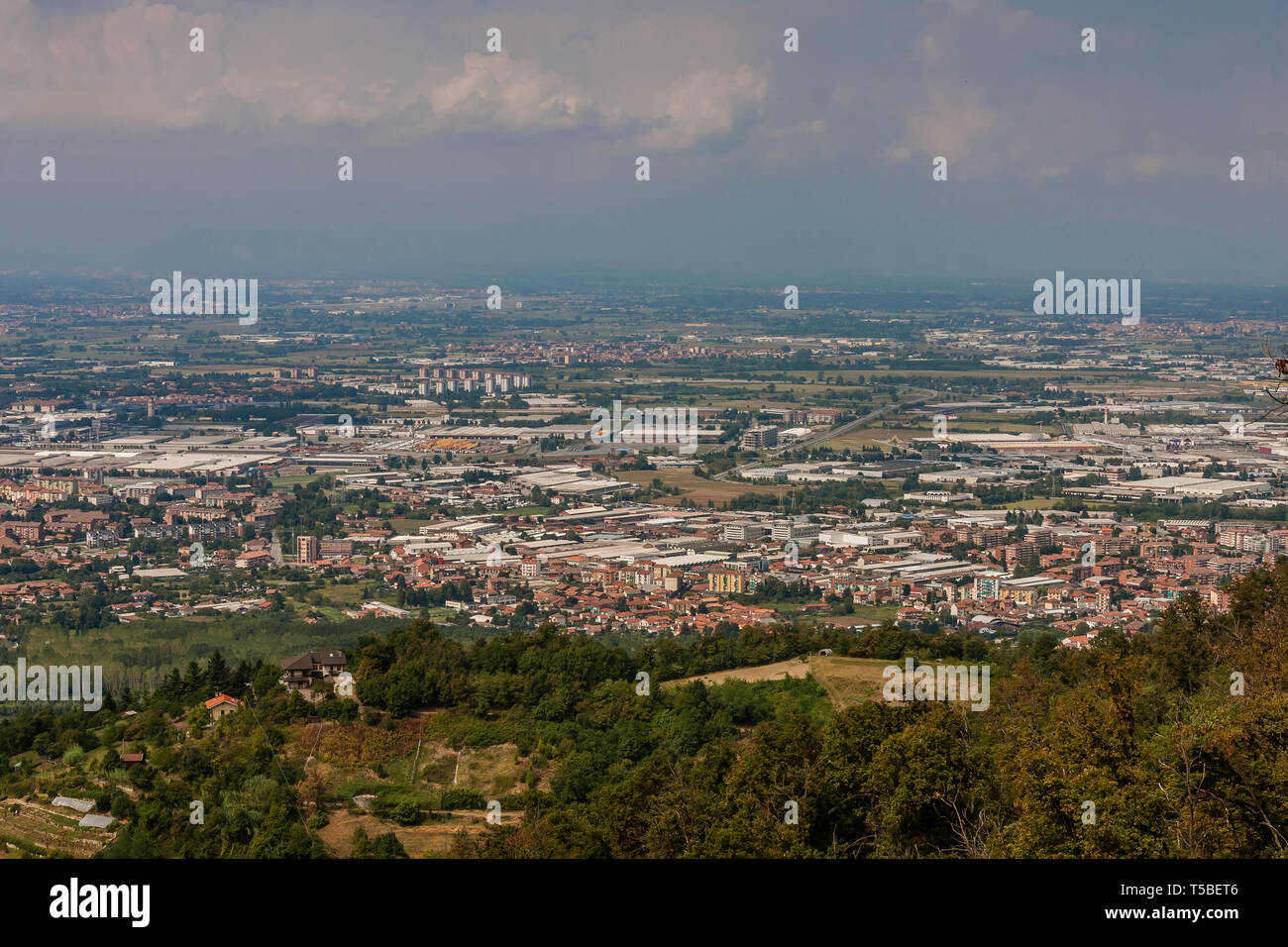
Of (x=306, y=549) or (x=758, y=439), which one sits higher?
(x=758, y=439)

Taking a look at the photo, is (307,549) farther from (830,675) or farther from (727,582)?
(830,675)

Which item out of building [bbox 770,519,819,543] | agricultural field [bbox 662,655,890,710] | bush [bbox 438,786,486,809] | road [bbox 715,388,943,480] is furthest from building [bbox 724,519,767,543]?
bush [bbox 438,786,486,809]

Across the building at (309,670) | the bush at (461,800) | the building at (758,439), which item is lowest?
the bush at (461,800)

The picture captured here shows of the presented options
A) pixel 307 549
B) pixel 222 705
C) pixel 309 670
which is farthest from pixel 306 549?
pixel 222 705

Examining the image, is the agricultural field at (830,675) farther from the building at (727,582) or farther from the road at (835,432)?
the road at (835,432)

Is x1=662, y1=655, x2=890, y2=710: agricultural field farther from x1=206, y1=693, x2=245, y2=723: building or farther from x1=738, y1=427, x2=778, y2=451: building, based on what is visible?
x1=738, y1=427, x2=778, y2=451: building

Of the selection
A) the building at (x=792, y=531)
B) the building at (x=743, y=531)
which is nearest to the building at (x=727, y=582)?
the building at (x=743, y=531)

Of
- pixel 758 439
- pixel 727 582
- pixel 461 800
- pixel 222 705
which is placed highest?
pixel 758 439

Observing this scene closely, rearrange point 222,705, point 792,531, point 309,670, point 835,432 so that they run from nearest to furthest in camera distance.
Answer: point 222,705 < point 309,670 < point 792,531 < point 835,432

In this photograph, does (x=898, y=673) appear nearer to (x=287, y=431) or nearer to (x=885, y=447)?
(x=885, y=447)

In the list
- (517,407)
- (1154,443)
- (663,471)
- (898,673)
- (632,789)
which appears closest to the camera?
(632,789)
